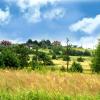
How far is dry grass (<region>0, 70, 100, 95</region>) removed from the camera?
13.3m

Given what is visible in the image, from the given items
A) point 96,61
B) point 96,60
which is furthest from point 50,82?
point 96,60

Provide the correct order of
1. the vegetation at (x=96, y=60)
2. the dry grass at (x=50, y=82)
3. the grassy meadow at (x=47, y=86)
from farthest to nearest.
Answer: the vegetation at (x=96, y=60) → the dry grass at (x=50, y=82) → the grassy meadow at (x=47, y=86)

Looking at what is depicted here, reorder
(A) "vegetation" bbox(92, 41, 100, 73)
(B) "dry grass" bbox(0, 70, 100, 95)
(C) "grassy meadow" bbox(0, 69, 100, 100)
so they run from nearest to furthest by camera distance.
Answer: (C) "grassy meadow" bbox(0, 69, 100, 100), (B) "dry grass" bbox(0, 70, 100, 95), (A) "vegetation" bbox(92, 41, 100, 73)

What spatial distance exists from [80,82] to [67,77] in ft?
3.10

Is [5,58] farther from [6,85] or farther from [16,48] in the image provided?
[6,85]

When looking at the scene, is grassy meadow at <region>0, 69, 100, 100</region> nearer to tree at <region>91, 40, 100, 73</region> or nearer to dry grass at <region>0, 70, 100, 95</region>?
dry grass at <region>0, 70, 100, 95</region>

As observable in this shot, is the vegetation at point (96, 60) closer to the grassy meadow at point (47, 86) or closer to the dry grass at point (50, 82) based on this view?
the dry grass at point (50, 82)

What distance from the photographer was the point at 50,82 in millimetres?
14312

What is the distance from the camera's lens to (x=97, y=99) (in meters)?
11.4

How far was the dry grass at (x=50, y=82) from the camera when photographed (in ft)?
43.6

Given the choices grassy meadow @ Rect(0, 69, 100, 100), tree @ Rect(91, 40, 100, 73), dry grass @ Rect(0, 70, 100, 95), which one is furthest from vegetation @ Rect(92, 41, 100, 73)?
grassy meadow @ Rect(0, 69, 100, 100)

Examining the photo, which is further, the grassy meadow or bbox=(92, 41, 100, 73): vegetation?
bbox=(92, 41, 100, 73): vegetation

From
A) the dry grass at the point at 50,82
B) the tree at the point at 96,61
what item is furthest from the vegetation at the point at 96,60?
the dry grass at the point at 50,82

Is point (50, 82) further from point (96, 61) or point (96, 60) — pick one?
point (96, 60)
